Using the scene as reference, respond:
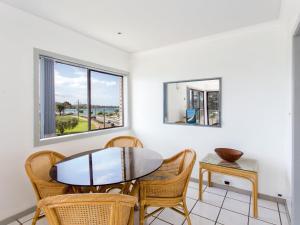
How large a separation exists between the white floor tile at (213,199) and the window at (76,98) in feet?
7.14

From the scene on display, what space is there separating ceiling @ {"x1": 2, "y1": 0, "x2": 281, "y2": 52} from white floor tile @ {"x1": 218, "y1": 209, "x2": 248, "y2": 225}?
8.46 feet

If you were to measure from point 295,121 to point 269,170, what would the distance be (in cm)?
113

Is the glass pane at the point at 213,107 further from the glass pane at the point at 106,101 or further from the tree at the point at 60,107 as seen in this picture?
the tree at the point at 60,107

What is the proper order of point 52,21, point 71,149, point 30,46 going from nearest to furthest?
point 30,46, point 52,21, point 71,149

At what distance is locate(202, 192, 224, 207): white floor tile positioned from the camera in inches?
98.0

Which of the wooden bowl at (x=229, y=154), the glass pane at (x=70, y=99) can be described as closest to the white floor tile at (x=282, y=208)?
the wooden bowl at (x=229, y=154)

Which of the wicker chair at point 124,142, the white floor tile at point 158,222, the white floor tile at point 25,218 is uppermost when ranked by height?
the wicker chair at point 124,142

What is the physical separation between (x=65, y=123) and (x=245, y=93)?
9.62 feet

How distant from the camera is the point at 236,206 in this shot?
241cm

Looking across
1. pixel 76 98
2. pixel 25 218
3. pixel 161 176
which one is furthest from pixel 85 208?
pixel 76 98

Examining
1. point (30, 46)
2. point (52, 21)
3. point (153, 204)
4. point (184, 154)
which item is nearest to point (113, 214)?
point (153, 204)

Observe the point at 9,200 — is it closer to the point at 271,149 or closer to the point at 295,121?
the point at 295,121

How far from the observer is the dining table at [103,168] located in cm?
154

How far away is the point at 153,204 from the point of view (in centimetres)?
183
